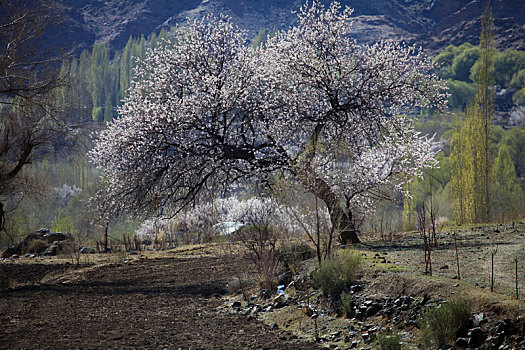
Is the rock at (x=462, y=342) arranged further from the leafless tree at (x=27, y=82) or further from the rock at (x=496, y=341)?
the leafless tree at (x=27, y=82)

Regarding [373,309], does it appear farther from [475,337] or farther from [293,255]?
[293,255]

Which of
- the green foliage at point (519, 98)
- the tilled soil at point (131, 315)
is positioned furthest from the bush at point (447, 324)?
the green foliage at point (519, 98)

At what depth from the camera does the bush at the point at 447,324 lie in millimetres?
4898

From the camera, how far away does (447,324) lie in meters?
4.89

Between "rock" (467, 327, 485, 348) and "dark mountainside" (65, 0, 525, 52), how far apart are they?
468ft

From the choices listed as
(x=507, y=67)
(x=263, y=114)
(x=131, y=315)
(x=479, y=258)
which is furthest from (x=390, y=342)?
(x=507, y=67)

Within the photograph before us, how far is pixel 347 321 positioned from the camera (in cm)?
644

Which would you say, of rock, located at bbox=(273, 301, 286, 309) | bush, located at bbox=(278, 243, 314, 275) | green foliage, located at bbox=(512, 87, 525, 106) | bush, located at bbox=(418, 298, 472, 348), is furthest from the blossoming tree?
green foliage, located at bbox=(512, 87, 525, 106)

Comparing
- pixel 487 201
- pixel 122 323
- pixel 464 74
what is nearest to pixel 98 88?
pixel 464 74

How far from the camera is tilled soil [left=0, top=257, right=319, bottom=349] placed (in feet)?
19.9

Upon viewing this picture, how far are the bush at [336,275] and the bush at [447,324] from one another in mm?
2268

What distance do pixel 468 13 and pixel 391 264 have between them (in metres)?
167

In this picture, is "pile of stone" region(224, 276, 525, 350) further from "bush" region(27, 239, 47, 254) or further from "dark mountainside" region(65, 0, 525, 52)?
"dark mountainside" region(65, 0, 525, 52)

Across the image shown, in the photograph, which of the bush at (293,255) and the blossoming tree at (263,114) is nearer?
the bush at (293,255)
